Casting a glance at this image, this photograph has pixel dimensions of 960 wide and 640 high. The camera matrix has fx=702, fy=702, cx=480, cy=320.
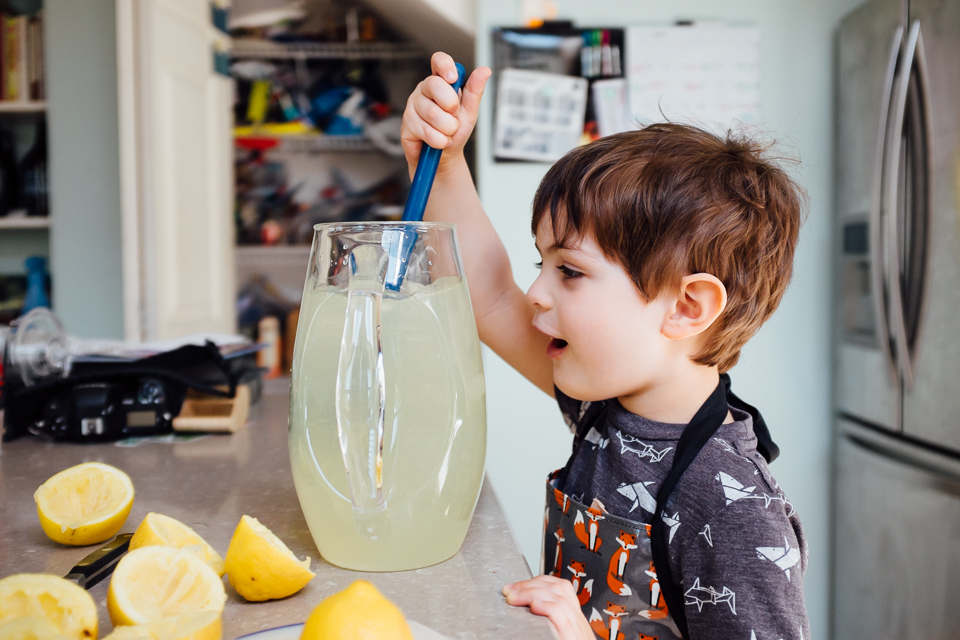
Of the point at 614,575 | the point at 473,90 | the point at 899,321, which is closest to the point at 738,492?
the point at 614,575

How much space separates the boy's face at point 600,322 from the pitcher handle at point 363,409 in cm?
25

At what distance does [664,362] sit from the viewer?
72cm

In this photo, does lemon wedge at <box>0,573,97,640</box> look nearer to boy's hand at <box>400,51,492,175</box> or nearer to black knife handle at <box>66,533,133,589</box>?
black knife handle at <box>66,533,133,589</box>

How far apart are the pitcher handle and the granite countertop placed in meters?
0.05

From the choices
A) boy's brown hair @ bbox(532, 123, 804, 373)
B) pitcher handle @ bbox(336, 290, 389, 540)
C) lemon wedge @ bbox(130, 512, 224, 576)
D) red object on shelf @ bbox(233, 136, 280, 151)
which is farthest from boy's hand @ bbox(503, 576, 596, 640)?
red object on shelf @ bbox(233, 136, 280, 151)

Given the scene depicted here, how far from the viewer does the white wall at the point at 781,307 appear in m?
2.09

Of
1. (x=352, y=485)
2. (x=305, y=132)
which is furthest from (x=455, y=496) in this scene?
(x=305, y=132)

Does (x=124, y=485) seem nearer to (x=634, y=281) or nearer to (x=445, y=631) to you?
(x=445, y=631)

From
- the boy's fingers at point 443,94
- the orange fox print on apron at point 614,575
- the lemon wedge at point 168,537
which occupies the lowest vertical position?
the orange fox print on apron at point 614,575

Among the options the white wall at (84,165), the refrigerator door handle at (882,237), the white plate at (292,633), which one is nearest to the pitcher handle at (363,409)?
the white plate at (292,633)

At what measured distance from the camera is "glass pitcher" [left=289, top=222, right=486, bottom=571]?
50cm

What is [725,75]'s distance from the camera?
2.08 meters

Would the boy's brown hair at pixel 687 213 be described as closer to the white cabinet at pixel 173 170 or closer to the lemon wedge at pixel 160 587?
the lemon wedge at pixel 160 587

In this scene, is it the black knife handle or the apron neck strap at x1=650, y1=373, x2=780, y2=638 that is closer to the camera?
the black knife handle
